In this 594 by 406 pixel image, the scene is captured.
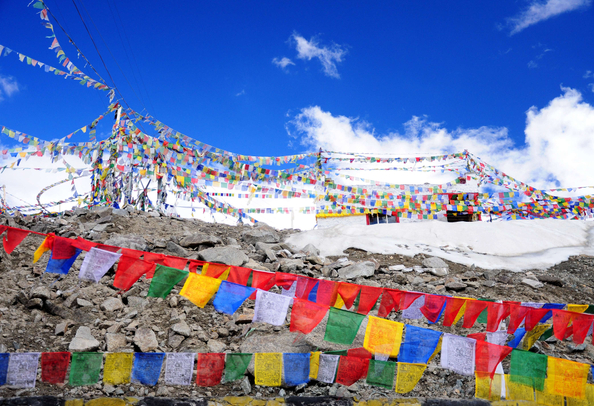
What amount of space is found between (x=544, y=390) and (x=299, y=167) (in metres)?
12.2

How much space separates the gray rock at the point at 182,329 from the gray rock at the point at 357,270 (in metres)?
3.86

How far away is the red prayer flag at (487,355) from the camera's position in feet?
15.3

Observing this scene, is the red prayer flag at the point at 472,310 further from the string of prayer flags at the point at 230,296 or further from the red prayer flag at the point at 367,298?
the string of prayer flags at the point at 230,296

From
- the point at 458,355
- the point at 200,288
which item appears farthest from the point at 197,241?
the point at 458,355

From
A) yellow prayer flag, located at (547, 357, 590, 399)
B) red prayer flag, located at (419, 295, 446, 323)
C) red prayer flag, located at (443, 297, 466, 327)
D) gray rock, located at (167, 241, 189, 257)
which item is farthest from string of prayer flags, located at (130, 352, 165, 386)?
gray rock, located at (167, 241, 189, 257)

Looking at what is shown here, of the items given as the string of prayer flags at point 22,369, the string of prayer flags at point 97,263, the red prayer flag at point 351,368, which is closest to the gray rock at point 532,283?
the red prayer flag at point 351,368

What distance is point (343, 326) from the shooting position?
4758 millimetres

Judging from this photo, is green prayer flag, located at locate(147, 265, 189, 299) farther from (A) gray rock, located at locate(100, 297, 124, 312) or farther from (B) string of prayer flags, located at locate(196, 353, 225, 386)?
(A) gray rock, located at locate(100, 297, 124, 312)

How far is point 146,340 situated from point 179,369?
213 centimetres

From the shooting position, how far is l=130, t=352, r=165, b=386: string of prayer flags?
4.60 metres

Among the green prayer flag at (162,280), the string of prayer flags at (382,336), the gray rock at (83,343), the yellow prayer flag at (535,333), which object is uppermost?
the green prayer flag at (162,280)

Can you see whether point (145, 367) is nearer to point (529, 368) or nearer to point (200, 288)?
point (200, 288)

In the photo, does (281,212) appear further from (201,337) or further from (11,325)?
(11,325)

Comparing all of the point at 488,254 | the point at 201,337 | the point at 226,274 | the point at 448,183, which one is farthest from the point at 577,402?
the point at 448,183
